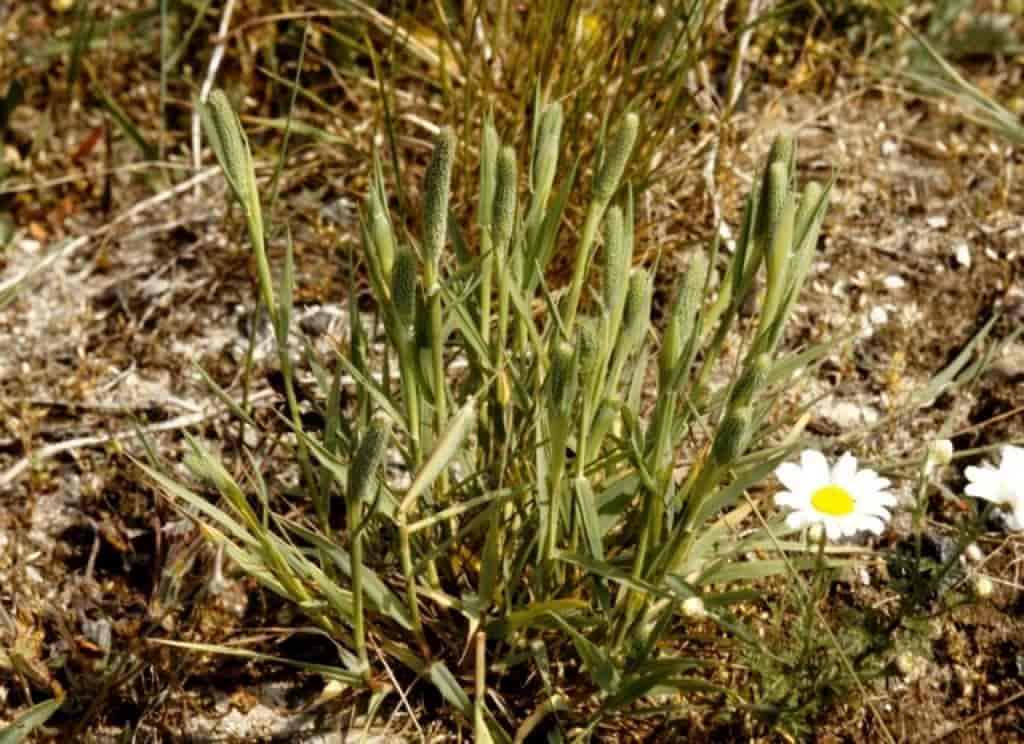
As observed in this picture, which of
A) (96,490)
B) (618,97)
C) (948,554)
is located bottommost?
(96,490)

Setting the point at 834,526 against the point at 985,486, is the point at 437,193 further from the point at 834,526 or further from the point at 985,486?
the point at 985,486

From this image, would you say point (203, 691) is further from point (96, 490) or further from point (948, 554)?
point (948, 554)

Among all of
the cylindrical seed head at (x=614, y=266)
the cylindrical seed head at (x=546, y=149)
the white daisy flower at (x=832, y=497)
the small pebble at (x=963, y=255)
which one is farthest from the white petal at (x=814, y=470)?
the small pebble at (x=963, y=255)

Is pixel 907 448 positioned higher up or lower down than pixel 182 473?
higher up

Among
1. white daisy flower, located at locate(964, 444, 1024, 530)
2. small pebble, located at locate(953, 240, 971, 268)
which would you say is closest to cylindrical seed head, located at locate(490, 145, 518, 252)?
white daisy flower, located at locate(964, 444, 1024, 530)

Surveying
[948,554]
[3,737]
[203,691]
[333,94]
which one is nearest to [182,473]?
[203,691]

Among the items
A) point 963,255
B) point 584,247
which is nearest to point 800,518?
point 584,247

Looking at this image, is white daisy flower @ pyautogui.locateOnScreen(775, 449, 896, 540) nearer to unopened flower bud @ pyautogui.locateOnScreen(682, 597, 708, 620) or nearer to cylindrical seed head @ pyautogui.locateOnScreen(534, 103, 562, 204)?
unopened flower bud @ pyautogui.locateOnScreen(682, 597, 708, 620)
